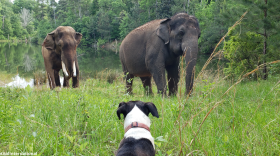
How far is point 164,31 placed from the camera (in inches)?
219

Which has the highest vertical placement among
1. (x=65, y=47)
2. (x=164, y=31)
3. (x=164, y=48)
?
(x=164, y=31)

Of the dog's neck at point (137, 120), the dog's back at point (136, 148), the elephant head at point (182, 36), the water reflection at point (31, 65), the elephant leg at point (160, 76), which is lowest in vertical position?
the water reflection at point (31, 65)

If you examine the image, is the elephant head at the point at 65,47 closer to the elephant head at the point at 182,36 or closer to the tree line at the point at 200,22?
the elephant head at the point at 182,36

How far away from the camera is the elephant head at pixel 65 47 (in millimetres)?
6973

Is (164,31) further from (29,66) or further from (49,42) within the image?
(29,66)

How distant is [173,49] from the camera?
5383 millimetres

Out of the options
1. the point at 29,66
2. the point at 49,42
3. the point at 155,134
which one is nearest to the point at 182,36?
the point at 155,134

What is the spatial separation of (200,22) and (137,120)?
1711 inches

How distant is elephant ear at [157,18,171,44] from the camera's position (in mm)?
5492

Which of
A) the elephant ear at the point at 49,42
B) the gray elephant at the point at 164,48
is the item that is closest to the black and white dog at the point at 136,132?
the gray elephant at the point at 164,48

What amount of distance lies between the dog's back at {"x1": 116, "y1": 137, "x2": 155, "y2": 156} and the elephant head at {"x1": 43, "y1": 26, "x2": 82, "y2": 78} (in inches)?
221

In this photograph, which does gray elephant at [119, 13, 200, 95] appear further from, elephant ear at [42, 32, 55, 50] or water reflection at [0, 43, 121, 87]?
water reflection at [0, 43, 121, 87]

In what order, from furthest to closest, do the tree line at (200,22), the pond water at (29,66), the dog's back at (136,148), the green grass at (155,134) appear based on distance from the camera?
the pond water at (29,66), the tree line at (200,22), the green grass at (155,134), the dog's back at (136,148)

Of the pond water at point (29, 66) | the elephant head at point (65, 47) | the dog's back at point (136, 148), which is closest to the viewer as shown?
the dog's back at point (136, 148)
